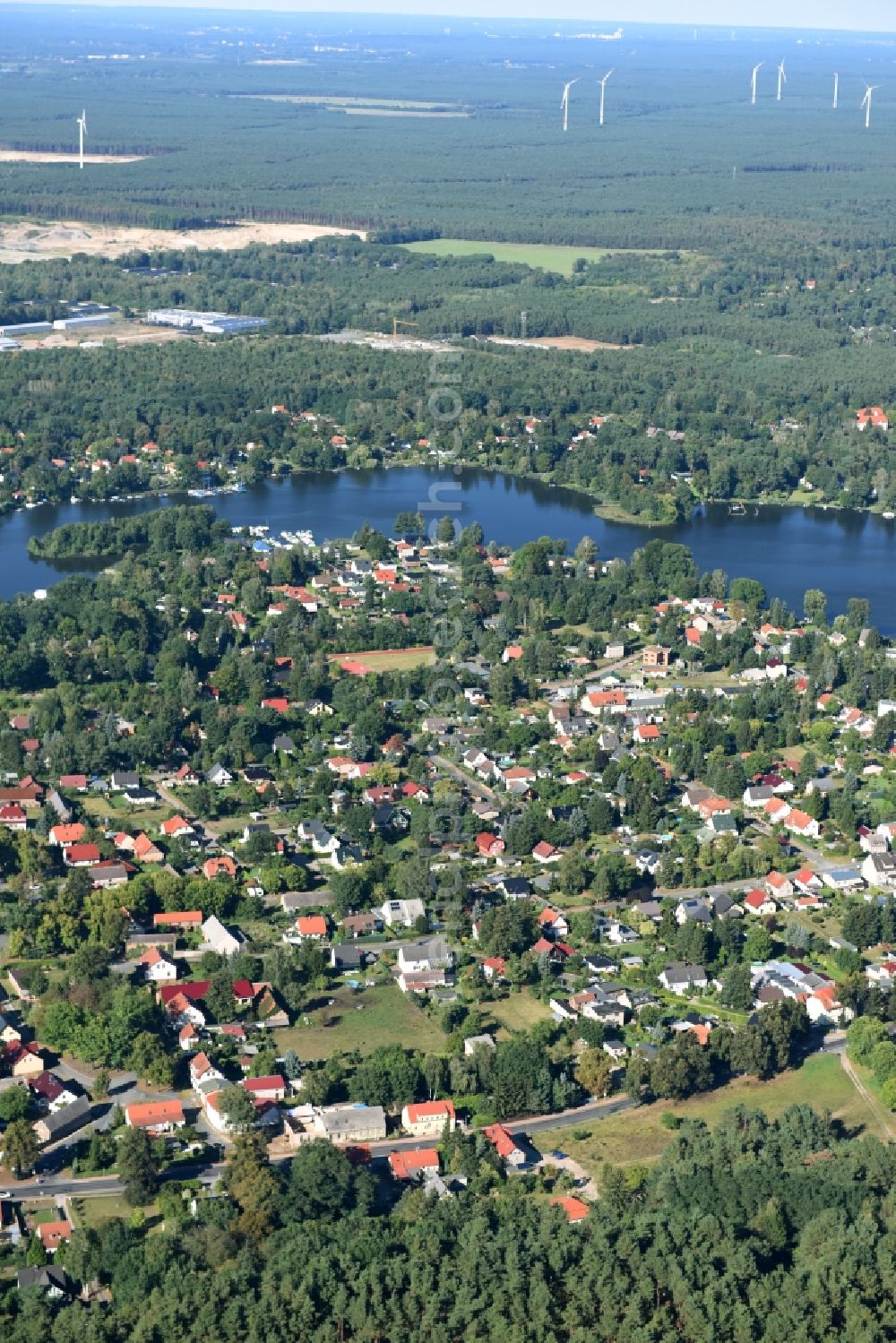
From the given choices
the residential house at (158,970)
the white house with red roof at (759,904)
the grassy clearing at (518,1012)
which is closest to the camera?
the grassy clearing at (518,1012)

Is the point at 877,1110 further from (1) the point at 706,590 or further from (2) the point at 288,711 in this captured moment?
(1) the point at 706,590

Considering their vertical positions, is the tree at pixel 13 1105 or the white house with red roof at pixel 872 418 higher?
the white house with red roof at pixel 872 418

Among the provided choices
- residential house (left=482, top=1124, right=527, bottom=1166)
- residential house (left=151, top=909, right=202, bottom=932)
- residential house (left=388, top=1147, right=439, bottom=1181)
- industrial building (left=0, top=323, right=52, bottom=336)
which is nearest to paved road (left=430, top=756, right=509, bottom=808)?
residential house (left=151, top=909, right=202, bottom=932)

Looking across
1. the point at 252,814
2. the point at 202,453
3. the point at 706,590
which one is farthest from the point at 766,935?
the point at 202,453

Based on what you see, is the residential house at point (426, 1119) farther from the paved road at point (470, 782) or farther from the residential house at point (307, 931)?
the paved road at point (470, 782)

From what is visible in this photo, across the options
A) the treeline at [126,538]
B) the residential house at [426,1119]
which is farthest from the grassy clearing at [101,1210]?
the treeline at [126,538]

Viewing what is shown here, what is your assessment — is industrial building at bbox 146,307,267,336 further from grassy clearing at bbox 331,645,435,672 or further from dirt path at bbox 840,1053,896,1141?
dirt path at bbox 840,1053,896,1141
